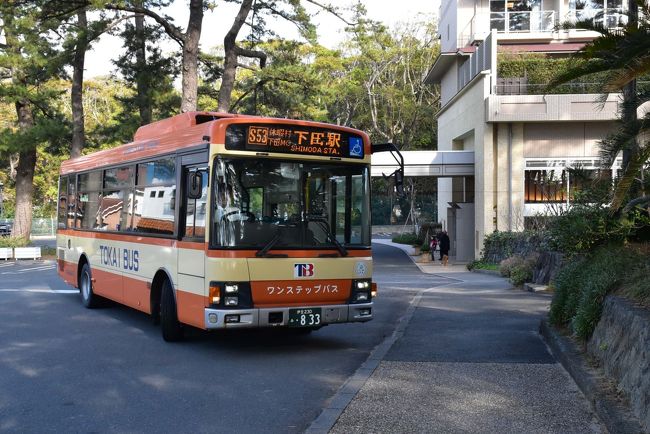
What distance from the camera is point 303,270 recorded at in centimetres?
973

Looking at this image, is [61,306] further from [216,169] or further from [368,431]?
[368,431]

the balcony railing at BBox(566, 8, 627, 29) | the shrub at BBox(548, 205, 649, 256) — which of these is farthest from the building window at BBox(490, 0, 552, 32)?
the shrub at BBox(548, 205, 649, 256)

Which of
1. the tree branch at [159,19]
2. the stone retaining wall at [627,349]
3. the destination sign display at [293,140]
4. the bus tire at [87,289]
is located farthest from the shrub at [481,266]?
the stone retaining wall at [627,349]

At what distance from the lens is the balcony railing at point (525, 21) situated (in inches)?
1505

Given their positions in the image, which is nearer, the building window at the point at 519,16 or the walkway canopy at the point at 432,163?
the walkway canopy at the point at 432,163

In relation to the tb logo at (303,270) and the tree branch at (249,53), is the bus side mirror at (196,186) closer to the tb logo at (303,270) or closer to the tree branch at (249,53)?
the tb logo at (303,270)

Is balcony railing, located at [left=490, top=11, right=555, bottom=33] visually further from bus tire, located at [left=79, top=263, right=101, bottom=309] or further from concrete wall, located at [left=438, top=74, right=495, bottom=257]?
bus tire, located at [left=79, top=263, right=101, bottom=309]

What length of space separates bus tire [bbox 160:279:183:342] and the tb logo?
2007 millimetres

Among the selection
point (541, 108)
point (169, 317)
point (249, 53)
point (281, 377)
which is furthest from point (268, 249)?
point (541, 108)

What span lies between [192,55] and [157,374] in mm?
20828

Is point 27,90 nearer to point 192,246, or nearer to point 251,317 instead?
point 192,246

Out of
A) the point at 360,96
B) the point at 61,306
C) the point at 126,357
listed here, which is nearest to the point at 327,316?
the point at 126,357

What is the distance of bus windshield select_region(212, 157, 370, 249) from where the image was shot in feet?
30.9

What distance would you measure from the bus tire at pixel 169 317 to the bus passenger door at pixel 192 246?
393mm
